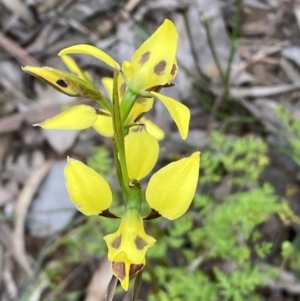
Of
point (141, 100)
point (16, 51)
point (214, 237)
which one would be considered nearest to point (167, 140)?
point (214, 237)

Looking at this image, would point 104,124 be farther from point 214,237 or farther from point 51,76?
point 214,237

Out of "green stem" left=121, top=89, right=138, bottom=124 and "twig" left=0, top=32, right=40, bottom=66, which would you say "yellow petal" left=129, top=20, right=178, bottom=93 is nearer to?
"green stem" left=121, top=89, right=138, bottom=124

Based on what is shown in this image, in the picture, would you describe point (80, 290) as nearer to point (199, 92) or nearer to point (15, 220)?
point (15, 220)

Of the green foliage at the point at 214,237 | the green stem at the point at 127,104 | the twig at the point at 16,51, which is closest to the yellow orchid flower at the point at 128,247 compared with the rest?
the green stem at the point at 127,104

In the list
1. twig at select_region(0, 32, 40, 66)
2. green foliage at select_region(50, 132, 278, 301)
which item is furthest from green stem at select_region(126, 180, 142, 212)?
twig at select_region(0, 32, 40, 66)

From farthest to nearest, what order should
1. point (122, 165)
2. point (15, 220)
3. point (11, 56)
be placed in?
point (11, 56) → point (15, 220) → point (122, 165)

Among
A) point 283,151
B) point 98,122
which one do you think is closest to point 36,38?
point 283,151
